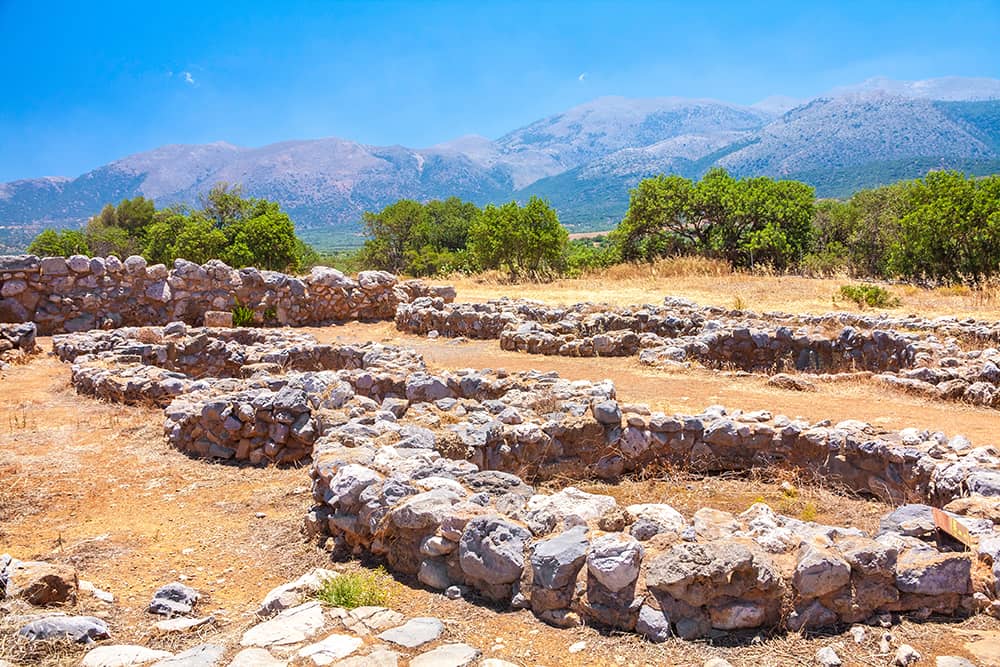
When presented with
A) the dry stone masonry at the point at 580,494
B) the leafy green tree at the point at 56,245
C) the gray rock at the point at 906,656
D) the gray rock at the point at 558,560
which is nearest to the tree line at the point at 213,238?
the leafy green tree at the point at 56,245

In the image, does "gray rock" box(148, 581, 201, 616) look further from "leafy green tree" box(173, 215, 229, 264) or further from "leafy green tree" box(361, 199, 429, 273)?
"leafy green tree" box(361, 199, 429, 273)

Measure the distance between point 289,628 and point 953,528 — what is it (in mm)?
4200

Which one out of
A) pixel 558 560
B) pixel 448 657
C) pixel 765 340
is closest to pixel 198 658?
pixel 448 657

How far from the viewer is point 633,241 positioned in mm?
30672

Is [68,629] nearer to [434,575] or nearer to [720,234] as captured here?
[434,575]

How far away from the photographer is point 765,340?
13.7m

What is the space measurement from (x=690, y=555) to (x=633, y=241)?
27.6 metres

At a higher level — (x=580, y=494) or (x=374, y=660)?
(x=580, y=494)

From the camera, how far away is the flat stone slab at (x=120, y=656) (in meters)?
3.39

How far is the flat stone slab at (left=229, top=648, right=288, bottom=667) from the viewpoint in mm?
3373

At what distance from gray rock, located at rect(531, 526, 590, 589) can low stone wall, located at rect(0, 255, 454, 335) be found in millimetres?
16604

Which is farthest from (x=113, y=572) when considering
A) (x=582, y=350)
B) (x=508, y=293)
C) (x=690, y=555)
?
(x=508, y=293)

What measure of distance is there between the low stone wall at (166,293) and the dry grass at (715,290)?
371cm

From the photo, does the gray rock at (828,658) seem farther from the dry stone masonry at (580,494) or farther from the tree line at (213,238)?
the tree line at (213,238)
